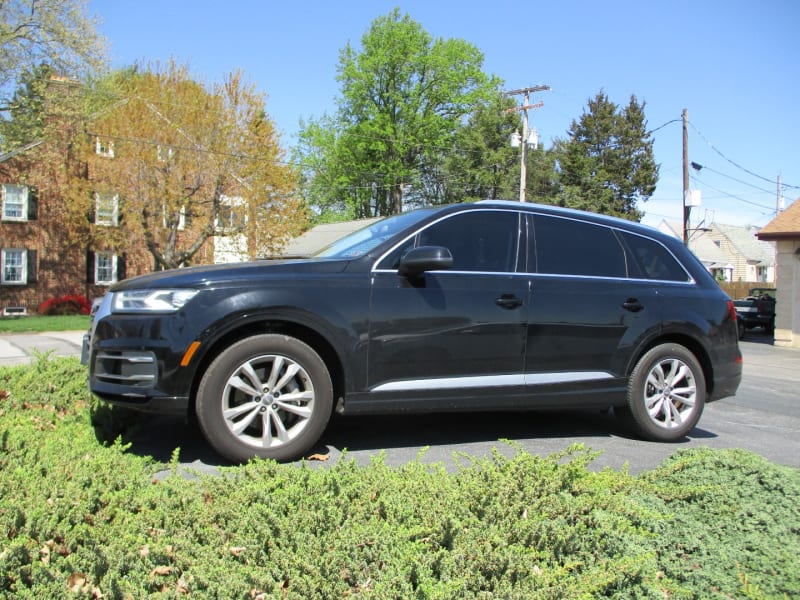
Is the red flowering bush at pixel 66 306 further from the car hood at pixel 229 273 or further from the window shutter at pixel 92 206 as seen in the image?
the car hood at pixel 229 273

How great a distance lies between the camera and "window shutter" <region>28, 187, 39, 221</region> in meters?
30.8

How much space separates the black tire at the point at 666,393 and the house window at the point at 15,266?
31.7 meters

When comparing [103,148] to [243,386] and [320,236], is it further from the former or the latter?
[243,386]

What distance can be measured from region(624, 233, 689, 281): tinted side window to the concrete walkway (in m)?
10.1

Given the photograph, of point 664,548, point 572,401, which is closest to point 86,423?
point 572,401

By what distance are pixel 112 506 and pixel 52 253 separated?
107 ft

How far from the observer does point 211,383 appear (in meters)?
3.92

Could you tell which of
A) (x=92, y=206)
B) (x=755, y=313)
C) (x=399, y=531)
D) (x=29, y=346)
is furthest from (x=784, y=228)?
(x=92, y=206)

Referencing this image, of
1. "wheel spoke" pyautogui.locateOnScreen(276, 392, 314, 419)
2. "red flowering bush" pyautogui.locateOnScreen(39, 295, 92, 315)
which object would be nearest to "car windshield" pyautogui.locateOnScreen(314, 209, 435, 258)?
"wheel spoke" pyautogui.locateOnScreen(276, 392, 314, 419)

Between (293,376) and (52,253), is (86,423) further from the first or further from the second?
(52,253)

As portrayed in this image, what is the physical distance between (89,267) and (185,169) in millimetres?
9329

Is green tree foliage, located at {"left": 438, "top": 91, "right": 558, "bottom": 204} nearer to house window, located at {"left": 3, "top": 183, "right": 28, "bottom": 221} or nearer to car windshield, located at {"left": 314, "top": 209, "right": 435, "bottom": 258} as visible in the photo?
house window, located at {"left": 3, "top": 183, "right": 28, "bottom": 221}

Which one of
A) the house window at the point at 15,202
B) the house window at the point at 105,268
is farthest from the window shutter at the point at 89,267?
the house window at the point at 15,202

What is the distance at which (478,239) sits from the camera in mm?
4883
